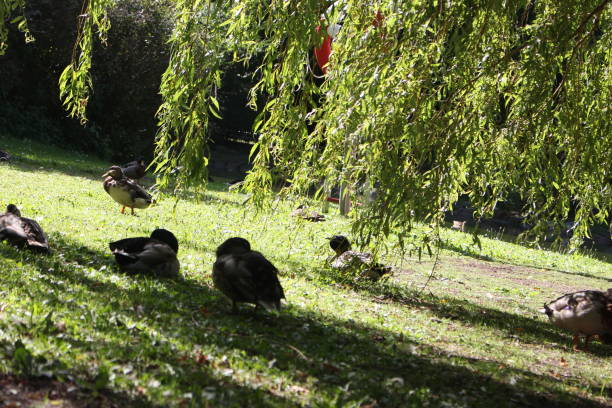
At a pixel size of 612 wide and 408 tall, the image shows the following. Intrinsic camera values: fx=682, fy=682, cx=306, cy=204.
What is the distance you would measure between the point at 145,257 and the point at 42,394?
3.46m

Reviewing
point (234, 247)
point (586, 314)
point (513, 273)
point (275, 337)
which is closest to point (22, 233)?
point (234, 247)

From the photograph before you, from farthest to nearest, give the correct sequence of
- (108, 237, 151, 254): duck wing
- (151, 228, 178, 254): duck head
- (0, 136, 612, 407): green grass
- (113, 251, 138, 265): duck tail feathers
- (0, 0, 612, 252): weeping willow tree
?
1. (151, 228, 178, 254): duck head
2. (108, 237, 151, 254): duck wing
3. (113, 251, 138, 265): duck tail feathers
4. (0, 0, 612, 252): weeping willow tree
5. (0, 136, 612, 407): green grass

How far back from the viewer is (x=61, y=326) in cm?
488

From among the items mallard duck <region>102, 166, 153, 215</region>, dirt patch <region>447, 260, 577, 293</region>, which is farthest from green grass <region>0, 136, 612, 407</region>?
dirt patch <region>447, 260, 577, 293</region>

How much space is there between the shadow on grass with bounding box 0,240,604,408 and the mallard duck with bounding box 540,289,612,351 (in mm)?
1522

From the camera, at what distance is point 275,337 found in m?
5.62

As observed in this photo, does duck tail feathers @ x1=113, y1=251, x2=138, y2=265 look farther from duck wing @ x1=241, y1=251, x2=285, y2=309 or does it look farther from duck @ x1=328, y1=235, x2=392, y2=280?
duck @ x1=328, y1=235, x2=392, y2=280

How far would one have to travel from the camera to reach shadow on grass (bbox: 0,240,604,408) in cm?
435

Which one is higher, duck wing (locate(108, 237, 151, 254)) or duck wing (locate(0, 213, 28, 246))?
duck wing (locate(108, 237, 151, 254))

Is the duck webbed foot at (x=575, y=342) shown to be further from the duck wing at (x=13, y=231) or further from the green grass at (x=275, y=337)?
the duck wing at (x=13, y=231)

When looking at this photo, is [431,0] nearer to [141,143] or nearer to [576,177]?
[576,177]

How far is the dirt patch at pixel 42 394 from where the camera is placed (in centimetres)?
362

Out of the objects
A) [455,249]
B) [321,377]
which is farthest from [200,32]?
[455,249]

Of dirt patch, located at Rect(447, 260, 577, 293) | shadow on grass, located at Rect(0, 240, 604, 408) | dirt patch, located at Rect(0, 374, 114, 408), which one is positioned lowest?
dirt patch, located at Rect(0, 374, 114, 408)
